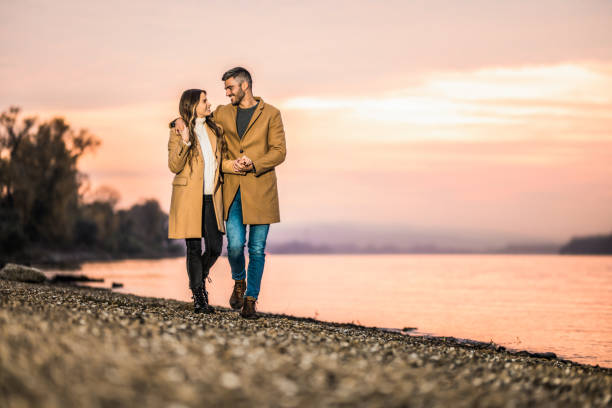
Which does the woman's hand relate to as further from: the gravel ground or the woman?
the gravel ground

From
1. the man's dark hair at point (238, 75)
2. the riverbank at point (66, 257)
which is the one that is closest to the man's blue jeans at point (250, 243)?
the man's dark hair at point (238, 75)

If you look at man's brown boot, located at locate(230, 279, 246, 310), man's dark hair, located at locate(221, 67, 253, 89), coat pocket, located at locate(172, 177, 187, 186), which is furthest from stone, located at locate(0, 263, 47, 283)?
man's dark hair, located at locate(221, 67, 253, 89)

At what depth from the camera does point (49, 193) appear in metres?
53.0

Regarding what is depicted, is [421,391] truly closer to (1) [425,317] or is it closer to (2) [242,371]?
(2) [242,371]

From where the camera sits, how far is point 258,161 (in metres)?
9.38

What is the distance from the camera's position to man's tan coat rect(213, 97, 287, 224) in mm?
9477

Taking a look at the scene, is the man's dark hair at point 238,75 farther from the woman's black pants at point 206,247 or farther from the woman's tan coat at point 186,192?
the woman's black pants at point 206,247

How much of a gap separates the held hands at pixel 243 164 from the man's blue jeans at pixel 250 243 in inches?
19.6

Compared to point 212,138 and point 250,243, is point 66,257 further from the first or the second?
point 212,138

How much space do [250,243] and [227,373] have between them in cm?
535

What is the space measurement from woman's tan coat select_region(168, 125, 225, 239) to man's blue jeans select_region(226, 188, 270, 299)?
0.92 ft

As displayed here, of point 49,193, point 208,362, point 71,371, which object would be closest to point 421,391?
point 208,362

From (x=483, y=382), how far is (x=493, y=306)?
27.5 m

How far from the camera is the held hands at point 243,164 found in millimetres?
9273
